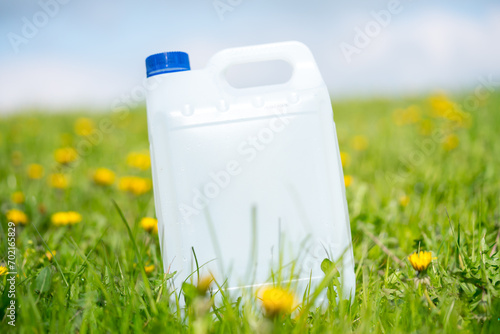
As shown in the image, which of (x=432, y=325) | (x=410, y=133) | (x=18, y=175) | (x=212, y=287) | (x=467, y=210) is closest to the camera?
(x=432, y=325)

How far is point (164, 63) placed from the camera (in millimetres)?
1329

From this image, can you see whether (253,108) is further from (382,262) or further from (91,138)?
(91,138)

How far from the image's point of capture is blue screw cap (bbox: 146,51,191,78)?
52.2 inches

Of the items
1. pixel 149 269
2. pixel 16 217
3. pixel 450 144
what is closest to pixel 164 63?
pixel 149 269

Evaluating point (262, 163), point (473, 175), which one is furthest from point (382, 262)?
point (473, 175)

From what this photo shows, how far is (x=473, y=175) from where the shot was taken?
2.26 metres

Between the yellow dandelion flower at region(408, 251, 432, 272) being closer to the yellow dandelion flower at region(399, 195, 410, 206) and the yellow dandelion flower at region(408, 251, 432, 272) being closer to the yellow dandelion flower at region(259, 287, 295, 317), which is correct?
the yellow dandelion flower at region(259, 287, 295, 317)

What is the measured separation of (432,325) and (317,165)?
548mm

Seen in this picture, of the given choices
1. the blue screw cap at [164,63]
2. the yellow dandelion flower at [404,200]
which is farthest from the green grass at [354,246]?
the blue screw cap at [164,63]

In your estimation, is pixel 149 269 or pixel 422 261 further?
pixel 149 269

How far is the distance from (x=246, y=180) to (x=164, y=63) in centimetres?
47

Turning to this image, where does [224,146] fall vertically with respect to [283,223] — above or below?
above

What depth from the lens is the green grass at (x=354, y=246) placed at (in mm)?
1054

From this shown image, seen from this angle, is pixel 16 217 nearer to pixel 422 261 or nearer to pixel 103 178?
pixel 103 178
